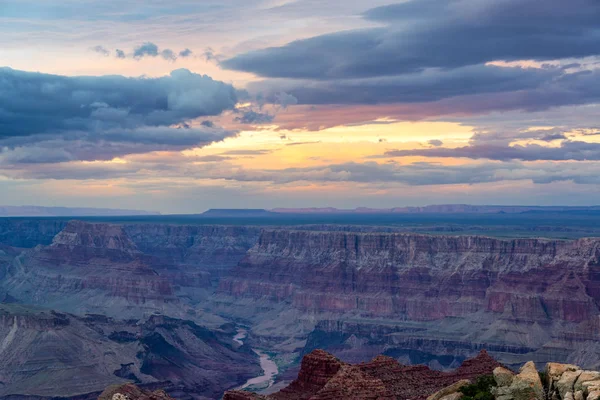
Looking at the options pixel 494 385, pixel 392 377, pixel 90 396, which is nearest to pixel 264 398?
pixel 392 377

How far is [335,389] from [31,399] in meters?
131

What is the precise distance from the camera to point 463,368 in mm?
101500

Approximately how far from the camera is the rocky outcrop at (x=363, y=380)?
77625 mm

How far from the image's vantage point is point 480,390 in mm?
66188

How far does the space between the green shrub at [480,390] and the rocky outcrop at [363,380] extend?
2.78 meters

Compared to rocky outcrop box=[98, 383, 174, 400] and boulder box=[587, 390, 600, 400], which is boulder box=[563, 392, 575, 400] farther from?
rocky outcrop box=[98, 383, 174, 400]

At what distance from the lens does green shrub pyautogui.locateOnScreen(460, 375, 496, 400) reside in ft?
210

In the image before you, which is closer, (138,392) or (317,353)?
(317,353)

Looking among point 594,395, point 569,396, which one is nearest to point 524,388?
point 569,396

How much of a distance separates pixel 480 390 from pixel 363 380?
14.8 metres

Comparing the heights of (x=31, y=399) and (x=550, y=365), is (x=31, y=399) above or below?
below

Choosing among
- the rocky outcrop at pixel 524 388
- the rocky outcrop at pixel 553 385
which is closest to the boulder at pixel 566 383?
the rocky outcrop at pixel 553 385

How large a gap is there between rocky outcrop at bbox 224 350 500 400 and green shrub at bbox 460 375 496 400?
109 inches

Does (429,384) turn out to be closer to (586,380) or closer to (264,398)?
(264,398)
